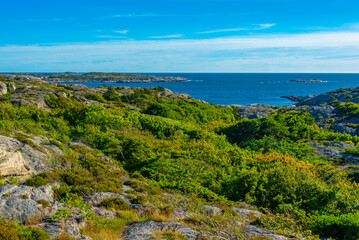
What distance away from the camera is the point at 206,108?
59.3 metres

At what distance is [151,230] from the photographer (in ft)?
27.0

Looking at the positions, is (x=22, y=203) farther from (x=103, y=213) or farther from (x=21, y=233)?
(x=103, y=213)

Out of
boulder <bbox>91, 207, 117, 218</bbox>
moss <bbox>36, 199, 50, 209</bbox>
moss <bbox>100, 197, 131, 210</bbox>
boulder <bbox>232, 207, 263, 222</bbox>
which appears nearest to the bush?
boulder <bbox>232, 207, 263, 222</bbox>

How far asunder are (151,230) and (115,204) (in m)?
2.72

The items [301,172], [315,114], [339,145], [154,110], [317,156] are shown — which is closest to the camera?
[301,172]

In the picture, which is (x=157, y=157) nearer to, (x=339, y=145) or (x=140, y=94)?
(x=339, y=145)

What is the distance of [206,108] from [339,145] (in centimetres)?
3282

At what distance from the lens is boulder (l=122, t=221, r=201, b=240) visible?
787 centimetres

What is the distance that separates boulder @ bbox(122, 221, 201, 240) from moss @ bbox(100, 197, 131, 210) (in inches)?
66.5

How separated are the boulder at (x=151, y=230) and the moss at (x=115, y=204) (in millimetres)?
1689

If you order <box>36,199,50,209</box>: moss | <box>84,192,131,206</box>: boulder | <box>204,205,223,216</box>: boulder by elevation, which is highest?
<box>36,199,50,209</box>: moss

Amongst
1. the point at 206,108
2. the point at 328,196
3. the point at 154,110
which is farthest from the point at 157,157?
the point at 206,108

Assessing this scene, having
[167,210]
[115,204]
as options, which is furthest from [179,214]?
[115,204]

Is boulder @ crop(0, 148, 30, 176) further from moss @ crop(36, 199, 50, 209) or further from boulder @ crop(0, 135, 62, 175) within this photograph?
moss @ crop(36, 199, 50, 209)
